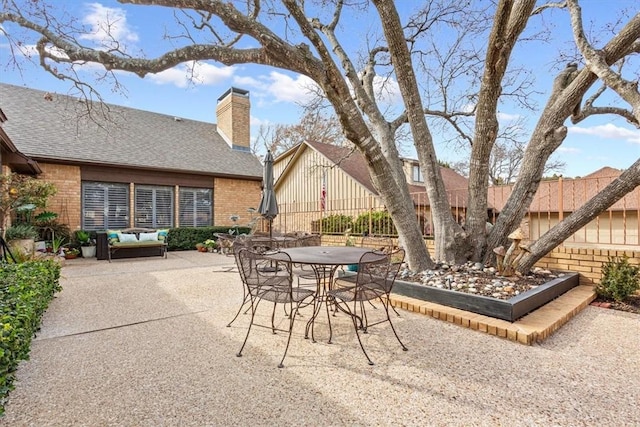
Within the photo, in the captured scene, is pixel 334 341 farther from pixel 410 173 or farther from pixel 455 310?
pixel 410 173

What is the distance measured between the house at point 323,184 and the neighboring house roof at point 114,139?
278 centimetres

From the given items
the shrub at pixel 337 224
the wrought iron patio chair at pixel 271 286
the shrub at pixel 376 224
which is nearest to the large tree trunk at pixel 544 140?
the wrought iron patio chair at pixel 271 286

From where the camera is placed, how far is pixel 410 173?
732 inches

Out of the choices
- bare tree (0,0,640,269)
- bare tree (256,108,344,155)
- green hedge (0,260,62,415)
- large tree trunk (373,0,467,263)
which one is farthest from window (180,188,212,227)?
bare tree (256,108,344,155)

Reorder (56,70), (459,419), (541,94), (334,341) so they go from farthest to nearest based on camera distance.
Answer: (541,94) → (56,70) → (334,341) → (459,419)

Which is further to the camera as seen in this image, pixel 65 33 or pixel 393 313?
pixel 65 33

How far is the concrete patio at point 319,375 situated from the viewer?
201 cm

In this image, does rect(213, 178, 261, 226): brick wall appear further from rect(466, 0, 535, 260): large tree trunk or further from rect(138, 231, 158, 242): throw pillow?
rect(466, 0, 535, 260): large tree trunk

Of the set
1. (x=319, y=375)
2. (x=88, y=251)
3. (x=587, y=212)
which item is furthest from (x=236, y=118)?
(x=319, y=375)

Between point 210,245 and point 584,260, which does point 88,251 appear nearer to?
point 210,245

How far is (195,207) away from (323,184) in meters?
6.40

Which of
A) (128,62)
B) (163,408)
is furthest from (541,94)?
(163,408)

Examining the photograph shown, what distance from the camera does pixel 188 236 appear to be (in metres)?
11.5

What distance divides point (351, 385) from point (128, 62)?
15.4 ft
